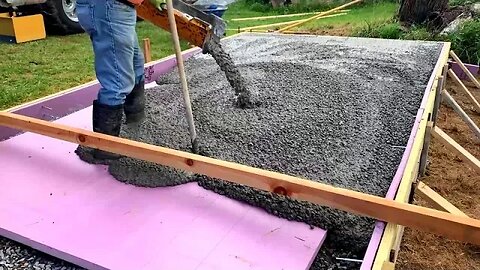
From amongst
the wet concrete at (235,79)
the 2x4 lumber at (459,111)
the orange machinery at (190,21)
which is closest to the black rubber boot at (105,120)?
the orange machinery at (190,21)

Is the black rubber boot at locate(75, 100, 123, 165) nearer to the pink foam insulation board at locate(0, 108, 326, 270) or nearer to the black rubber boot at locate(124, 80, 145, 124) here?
the pink foam insulation board at locate(0, 108, 326, 270)

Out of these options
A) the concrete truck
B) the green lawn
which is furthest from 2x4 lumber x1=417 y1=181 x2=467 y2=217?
the concrete truck

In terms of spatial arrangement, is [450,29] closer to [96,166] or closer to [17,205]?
[96,166]

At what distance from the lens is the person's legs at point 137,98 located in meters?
2.64

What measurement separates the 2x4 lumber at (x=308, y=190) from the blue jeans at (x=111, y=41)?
0.95 ft

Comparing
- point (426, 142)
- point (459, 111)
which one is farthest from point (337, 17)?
point (426, 142)

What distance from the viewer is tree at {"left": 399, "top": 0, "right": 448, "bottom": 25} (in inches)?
266

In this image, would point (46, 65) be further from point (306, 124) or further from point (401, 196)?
point (401, 196)

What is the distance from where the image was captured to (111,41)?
222cm

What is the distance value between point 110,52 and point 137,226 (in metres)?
0.90

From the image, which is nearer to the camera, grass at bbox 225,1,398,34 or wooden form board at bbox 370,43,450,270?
wooden form board at bbox 370,43,450,270

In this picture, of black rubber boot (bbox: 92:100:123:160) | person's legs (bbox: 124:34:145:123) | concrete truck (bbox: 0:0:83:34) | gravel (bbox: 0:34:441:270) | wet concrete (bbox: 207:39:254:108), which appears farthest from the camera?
concrete truck (bbox: 0:0:83:34)

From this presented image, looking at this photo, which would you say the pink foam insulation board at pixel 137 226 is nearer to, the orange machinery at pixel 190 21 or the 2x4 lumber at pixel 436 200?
the 2x4 lumber at pixel 436 200

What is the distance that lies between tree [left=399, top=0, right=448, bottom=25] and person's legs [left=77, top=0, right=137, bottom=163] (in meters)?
5.59
